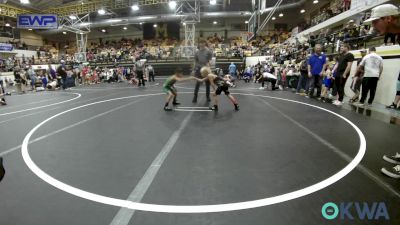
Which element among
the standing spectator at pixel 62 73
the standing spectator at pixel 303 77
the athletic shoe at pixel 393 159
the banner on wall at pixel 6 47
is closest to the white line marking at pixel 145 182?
the athletic shoe at pixel 393 159

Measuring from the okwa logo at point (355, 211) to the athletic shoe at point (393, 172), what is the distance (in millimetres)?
646

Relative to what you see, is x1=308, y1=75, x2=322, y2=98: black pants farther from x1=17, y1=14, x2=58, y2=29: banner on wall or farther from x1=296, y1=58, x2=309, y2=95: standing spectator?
x1=17, y1=14, x2=58, y2=29: banner on wall

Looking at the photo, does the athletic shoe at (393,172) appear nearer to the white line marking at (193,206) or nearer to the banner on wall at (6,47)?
the white line marking at (193,206)

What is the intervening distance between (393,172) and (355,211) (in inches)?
42.0

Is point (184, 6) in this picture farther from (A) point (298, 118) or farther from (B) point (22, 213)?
(B) point (22, 213)

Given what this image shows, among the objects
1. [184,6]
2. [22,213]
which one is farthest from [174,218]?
[184,6]

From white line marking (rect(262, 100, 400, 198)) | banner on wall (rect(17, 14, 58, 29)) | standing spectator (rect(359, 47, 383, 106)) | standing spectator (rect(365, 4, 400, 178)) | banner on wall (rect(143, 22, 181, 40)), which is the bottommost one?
white line marking (rect(262, 100, 400, 198))

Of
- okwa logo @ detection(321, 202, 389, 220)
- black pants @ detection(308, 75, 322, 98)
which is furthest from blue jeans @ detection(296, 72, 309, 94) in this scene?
okwa logo @ detection(321, 202, 389, 220)

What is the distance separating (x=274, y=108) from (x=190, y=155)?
3944mm

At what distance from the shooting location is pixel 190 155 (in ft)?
10.6

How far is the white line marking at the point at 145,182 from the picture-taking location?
1.89 m

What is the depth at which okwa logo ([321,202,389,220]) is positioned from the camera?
75.2 inches

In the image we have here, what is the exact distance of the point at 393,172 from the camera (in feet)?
8.80

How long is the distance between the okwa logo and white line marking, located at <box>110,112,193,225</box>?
4.70 ft
